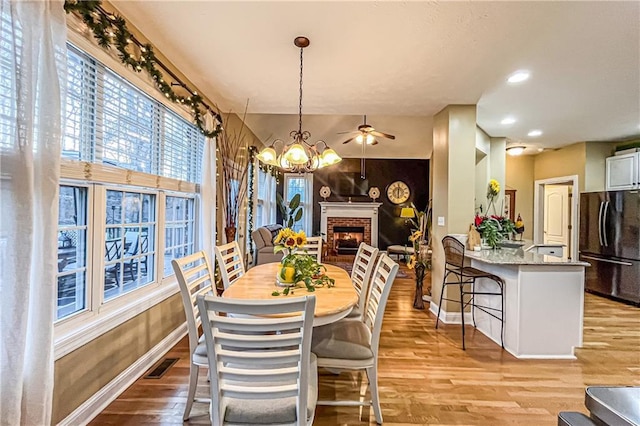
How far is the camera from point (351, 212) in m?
8.66

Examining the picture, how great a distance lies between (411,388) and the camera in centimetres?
231

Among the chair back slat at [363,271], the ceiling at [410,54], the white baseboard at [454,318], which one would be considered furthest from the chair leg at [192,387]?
the white baseboard at [454,318]

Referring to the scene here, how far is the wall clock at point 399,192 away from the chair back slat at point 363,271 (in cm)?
583

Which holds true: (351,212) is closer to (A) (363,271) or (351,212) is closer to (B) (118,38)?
(A) (363,271)

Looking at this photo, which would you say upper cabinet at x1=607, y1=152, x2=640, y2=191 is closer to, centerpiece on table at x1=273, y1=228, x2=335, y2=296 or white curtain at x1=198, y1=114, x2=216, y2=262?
centerpiece on table at x1=273, y1=228, x2=335, y2=296

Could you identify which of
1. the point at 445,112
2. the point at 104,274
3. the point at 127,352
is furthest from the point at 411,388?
the point at 445,112

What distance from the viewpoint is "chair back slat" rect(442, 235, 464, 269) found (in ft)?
10.3

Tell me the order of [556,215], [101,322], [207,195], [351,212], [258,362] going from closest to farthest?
[258,362], [101,322], [207,195], [556,215], [351,212]

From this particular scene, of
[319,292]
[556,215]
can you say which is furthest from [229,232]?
[556,215]

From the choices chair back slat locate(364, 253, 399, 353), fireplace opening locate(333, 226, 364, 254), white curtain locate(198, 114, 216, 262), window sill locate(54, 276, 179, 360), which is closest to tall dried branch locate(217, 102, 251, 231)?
white curtain locate(198, 114, 216, 262)

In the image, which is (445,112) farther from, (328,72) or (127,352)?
(127,352)

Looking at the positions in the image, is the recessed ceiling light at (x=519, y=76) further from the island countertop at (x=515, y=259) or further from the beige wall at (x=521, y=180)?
the beige wall at (x=521, y=180)

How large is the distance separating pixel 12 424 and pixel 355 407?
1.75m

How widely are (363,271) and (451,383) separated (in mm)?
1107
